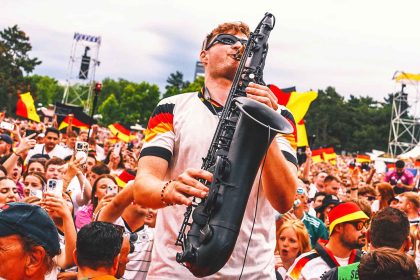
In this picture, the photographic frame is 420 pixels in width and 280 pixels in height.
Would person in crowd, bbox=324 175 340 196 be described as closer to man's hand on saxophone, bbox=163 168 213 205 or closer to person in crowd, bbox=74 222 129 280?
person in crowd, bbox=74 222 129 280

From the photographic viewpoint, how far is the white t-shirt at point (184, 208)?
2748mm

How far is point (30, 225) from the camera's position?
121 inches

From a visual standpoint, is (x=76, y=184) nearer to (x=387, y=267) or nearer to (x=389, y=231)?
(x=389, y=231)

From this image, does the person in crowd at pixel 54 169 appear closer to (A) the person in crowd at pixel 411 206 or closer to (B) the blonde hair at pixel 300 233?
(B) the blonde hair at pixel 300 233

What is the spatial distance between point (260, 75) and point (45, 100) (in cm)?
13711

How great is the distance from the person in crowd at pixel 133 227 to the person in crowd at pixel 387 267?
1934 millimetres

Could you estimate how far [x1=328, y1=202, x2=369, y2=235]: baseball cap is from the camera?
19.5 feet

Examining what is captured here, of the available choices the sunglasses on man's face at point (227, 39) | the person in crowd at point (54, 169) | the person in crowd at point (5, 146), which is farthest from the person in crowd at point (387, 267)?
the person in crowd at point (5, 146)

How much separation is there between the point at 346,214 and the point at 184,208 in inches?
142

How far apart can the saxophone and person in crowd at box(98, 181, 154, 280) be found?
2.22 metres

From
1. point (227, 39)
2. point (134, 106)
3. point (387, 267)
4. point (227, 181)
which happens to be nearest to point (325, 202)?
point (387, 267)

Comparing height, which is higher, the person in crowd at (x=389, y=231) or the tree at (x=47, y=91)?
the tree at (x=47, y=91)

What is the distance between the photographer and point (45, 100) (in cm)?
13388

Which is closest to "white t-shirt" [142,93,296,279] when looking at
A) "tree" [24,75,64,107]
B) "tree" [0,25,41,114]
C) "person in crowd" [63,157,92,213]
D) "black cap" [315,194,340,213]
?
"person in crowd" [63,157,92,213]
